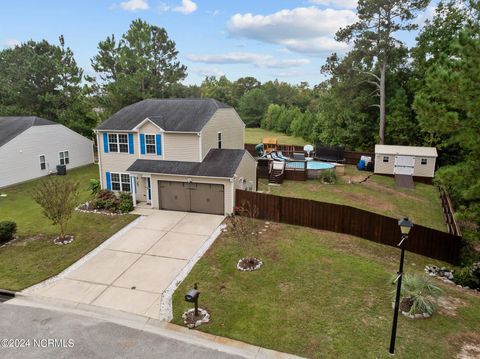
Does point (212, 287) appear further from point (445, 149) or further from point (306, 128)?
point (306, 128)

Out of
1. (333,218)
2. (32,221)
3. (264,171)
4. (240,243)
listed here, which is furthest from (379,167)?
(32,221)

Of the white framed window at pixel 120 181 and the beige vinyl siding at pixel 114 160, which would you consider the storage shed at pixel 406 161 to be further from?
the white framed window at pixel 120 181

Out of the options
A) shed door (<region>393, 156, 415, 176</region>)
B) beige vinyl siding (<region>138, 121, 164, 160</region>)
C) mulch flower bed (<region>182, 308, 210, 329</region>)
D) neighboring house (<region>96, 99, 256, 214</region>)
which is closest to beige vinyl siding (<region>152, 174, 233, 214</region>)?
neighboring house (<region>96, 99, 256, 214</region>)

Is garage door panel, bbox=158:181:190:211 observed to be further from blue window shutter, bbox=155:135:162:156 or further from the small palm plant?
the small palm plant

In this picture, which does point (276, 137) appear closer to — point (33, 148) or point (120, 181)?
point (33, 148)

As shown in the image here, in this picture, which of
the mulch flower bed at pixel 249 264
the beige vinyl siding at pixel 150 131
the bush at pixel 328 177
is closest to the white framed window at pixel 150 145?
the beige vinyl siding at pixel 150 131

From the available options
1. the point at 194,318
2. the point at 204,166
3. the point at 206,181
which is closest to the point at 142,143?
the point at 204,166

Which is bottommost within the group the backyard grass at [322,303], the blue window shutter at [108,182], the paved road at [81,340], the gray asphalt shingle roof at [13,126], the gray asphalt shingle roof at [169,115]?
the paved road at [81,340]
